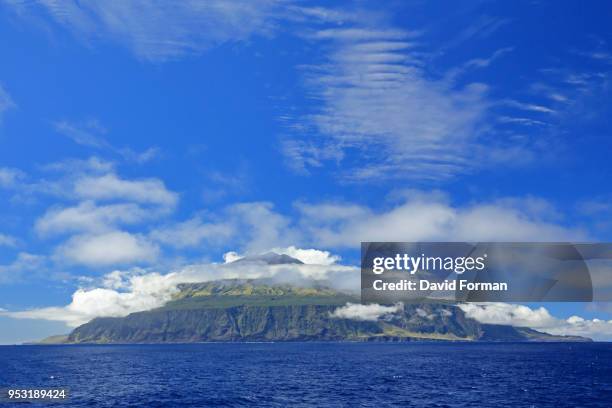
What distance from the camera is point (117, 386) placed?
137m

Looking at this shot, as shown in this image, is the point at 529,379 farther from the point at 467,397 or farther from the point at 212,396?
the point at 212,396

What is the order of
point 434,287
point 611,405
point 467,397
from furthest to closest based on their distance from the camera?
point 467,397, point 611,405, point 434,287

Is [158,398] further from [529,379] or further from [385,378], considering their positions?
[529,379]

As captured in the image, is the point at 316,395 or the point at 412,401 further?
the point at 316,395

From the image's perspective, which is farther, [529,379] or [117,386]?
[529,379]

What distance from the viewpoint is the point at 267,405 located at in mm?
101375

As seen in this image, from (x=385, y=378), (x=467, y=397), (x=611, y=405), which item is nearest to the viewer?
(x=611, y=405)

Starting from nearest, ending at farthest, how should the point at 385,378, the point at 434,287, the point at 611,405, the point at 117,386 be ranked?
the point at 434,287, the point at 611,405, the point at 117,386, the point at 385,378

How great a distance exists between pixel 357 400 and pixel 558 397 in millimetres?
46241

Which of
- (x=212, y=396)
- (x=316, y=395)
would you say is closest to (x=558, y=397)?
(x=316, y=395)

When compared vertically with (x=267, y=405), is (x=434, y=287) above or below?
above

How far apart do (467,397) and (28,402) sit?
89.4m

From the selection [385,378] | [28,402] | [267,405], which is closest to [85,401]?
[28,402]

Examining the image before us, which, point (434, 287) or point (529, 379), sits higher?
point (434, 287)
